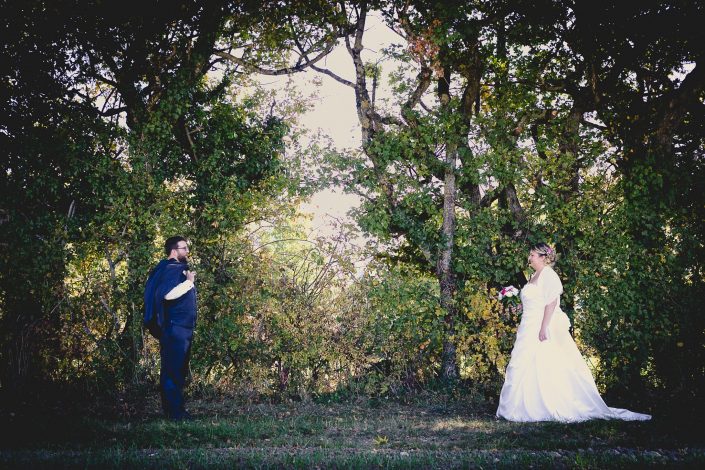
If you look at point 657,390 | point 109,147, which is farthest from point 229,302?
point 657,390

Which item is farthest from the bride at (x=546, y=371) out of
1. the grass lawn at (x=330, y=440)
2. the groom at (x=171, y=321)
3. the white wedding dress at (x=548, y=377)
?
the groom at (x=171, y=321)

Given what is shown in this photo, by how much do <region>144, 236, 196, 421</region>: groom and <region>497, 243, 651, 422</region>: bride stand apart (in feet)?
14.8

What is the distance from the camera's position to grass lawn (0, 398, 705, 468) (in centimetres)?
484

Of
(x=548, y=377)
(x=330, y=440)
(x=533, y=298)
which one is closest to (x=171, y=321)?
(x=330, y=440)

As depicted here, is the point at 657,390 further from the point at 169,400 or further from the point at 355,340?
the point at 169,400

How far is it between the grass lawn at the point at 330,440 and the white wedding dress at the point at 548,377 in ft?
1.46

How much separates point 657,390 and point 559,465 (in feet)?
18.8

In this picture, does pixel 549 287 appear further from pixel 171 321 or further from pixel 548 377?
pixel 171 321

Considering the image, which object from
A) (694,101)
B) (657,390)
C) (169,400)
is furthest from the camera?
(694,101)

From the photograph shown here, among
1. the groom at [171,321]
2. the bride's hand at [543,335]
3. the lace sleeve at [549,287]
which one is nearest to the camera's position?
the groom at [171,321]

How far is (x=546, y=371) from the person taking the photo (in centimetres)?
764

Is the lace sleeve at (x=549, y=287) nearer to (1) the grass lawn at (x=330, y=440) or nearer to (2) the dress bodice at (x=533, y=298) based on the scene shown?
(2) the dress bodice at (x=533, y=298)

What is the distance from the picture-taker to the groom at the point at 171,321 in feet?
23.7

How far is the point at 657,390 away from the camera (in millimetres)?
9305
